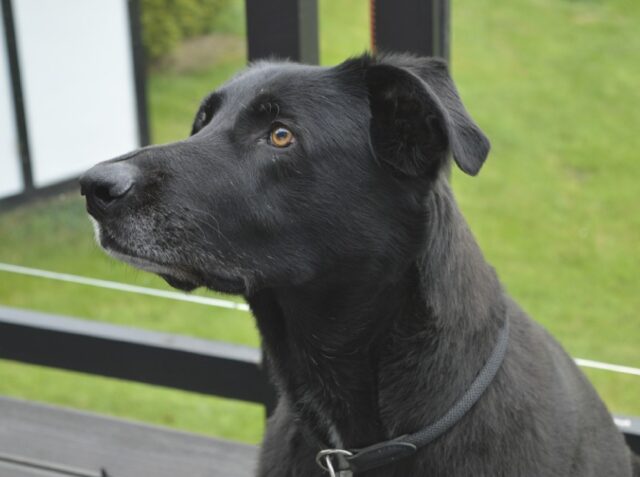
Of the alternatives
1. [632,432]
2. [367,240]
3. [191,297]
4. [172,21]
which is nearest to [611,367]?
[632,432]

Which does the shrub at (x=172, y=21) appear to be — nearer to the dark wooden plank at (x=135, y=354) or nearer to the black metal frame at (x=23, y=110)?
the black metal frame at (x=23, y=110)

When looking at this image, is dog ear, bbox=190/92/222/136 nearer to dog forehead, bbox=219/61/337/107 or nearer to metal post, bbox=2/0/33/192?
dog forehead, bbox=219/61/337/107

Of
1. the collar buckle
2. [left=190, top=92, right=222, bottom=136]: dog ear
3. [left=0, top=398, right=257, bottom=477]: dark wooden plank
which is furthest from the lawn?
the collar buckle

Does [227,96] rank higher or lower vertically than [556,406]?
higher

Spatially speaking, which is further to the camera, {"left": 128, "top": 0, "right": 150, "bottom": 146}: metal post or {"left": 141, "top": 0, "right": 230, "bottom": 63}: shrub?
{"left": 141, "top": 0, "right": 230, "bottom": 63}: shrub

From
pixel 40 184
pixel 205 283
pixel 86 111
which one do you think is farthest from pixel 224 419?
pixel 205 283

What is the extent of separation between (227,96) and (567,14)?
1.36m

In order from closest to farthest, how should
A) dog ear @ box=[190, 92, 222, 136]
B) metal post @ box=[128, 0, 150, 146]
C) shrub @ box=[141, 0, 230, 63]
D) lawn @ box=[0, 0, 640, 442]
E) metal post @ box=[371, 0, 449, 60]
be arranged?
1. dog ear @ box=[190, 92, 222, 136]
2. metal post @ box=[371, 0, 449, 60]
3. lawn @ box=[0, 0, 640, 442]
4. metal post @ box=[128, 0, 150, 146]
5. shrub @ box=[141, 0, 230, 63]

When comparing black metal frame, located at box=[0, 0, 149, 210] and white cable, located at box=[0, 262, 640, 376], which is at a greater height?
black metal frame, located at box=[0, 0, 149, 210]

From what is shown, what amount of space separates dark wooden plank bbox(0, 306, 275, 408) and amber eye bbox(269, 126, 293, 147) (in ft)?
3.59

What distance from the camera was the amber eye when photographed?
173cm

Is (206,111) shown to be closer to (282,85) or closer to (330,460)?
(282,85)

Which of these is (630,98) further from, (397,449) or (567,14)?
(397,449)

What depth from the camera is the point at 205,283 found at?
177 centimetres
